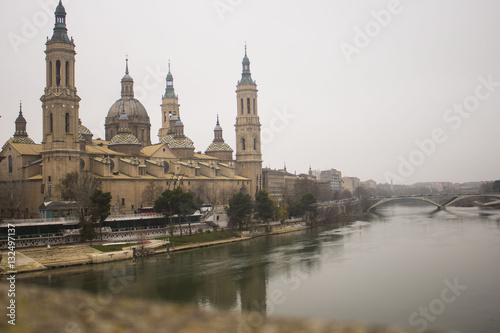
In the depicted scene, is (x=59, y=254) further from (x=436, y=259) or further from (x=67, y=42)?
(x=436, y=259)

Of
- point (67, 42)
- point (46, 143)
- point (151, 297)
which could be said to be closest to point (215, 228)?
point (46, 143)

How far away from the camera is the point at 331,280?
24297 mm

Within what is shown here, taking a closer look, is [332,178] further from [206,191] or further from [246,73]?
[206,191]

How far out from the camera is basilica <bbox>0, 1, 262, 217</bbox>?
122ft

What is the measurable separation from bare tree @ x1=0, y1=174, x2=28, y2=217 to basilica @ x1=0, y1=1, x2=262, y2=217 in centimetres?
81

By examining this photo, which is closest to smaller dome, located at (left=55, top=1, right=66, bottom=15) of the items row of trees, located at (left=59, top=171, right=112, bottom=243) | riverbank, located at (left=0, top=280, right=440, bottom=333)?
row of trees, located at (left=59, top=171, right=112, bottom=243)

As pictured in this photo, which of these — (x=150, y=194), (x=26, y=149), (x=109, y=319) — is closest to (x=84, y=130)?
(x=26, y=149)

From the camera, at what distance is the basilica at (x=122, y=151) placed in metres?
37.2

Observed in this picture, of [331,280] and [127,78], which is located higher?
[127,78]

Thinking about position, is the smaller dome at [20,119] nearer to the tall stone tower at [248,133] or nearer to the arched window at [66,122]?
the arched window at [66,122]

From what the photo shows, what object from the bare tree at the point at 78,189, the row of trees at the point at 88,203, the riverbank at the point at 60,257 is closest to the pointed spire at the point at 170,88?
the bare tree at the point at 78,189

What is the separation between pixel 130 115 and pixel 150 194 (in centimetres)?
1756

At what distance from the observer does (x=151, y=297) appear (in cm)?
2059

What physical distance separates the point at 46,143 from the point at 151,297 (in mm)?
21699
